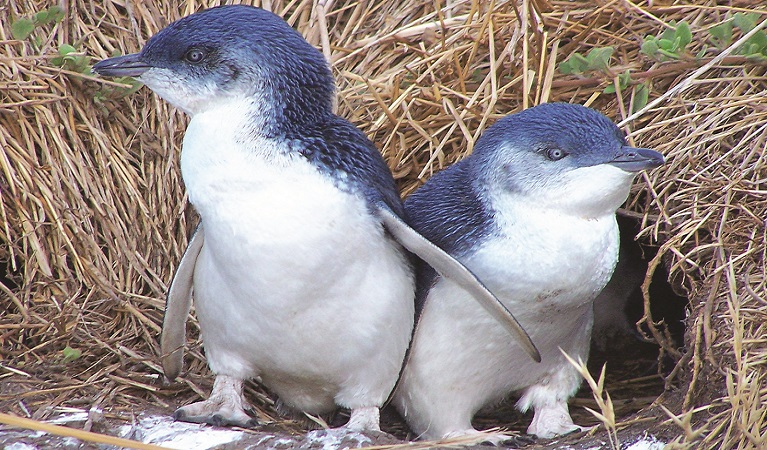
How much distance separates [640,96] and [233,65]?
1534 mm

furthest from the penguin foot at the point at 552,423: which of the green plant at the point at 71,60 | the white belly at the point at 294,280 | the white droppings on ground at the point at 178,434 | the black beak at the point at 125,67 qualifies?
the green plant at the point at 71,60

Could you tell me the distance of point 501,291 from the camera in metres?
2.87

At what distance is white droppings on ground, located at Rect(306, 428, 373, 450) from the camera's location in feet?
8.64

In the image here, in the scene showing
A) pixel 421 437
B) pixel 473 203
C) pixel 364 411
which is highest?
pixel 473 203

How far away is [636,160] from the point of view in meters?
2.74

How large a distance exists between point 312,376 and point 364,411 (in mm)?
202

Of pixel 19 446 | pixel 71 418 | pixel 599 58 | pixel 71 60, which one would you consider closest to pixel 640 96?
pixel 599 58

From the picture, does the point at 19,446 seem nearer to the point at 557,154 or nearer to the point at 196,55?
the point at 196,55

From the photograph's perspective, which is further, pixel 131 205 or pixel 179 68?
pixel 131 205

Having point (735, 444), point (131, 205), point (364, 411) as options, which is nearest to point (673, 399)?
point (735, 444)

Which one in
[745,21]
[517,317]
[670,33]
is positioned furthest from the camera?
[670,33]

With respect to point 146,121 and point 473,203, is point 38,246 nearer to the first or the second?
point 146,121

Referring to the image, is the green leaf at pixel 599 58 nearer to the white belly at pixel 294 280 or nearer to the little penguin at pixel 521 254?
the little penguin at pixel 521 254

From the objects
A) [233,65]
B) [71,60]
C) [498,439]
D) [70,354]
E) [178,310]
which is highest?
[233,65]
